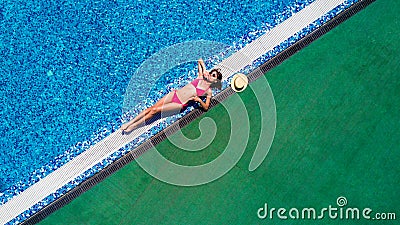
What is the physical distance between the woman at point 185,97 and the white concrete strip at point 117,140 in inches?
8.2

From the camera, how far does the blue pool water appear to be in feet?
23.6

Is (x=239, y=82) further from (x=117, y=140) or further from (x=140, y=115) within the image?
(x=117, y=140)

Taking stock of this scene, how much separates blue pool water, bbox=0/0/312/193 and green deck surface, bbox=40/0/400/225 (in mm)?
1163

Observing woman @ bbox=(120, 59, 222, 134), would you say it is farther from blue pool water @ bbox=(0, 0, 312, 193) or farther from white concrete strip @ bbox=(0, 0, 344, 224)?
blue pool water @ bbox=(0, 0, 312, 193)

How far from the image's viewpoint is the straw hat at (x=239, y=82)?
23.7 feet

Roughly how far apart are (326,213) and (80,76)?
5.12m

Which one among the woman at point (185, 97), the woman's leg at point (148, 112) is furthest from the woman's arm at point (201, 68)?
the woman's leg at point (148, 112)

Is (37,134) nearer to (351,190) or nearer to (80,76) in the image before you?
(80,76)

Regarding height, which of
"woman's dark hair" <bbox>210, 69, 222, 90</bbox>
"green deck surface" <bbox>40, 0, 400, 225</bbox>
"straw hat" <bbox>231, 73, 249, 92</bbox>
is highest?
"straw hat" <bbox>231, 73, 249, 92</bbox>

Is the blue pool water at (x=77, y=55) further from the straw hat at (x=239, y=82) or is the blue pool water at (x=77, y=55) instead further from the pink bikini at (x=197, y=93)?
the pink bikini at (x=197, y=93)

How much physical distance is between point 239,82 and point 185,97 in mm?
1047

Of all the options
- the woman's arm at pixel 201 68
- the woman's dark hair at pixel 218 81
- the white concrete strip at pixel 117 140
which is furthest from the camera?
the white concrete strip at pixel 117 140

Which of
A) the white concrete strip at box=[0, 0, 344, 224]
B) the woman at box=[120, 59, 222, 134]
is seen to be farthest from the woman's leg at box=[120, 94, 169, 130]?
the white concrete strip at box=[0, 0, 344, 224]

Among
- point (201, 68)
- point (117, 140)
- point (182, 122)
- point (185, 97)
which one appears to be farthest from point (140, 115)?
point (201, 68)
